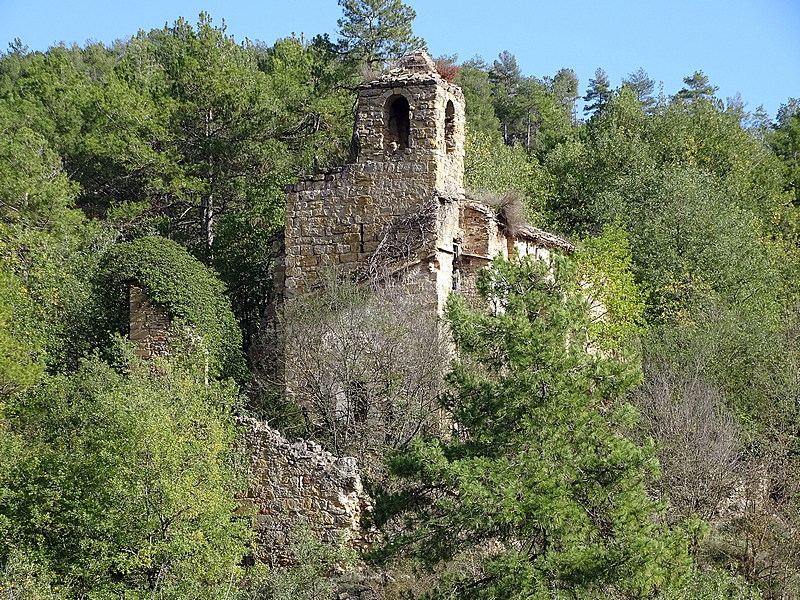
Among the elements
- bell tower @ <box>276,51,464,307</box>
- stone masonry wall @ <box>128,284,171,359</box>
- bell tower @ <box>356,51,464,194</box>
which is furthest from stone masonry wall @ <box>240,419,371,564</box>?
bell tower @ <box>356,51,464,194</box>

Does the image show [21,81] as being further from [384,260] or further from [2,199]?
[384,260]

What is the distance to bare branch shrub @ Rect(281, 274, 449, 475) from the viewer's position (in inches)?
674

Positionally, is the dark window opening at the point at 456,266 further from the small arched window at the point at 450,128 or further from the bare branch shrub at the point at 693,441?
the bare branch shrub at the point at 693,441

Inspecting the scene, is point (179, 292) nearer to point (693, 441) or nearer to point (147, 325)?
point (147, 325)

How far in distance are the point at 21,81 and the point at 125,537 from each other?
97.0ft

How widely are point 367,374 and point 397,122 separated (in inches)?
215

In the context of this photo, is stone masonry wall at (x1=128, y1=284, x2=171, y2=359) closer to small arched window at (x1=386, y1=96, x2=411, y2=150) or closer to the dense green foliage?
the dense green foliage

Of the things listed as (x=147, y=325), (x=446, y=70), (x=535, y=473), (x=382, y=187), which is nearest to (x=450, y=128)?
(x=446, y=70)

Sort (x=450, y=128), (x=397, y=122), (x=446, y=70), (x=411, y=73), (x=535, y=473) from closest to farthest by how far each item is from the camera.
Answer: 1. (x=535, y=473)
2. (x=411, y=73)
3. (x=397, y=122)
4. (x=450, y=128)
5. (x=446, y=70)

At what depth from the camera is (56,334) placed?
65.3 feet

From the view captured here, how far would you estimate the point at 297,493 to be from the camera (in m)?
15.7

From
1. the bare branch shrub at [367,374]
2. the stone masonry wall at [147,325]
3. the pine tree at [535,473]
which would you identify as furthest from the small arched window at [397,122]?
the pine tree at [535,473]

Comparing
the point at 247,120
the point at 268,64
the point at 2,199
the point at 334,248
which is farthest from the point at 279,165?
the point at 268,64

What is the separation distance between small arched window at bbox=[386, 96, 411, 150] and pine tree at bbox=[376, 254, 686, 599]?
703 centimetres
